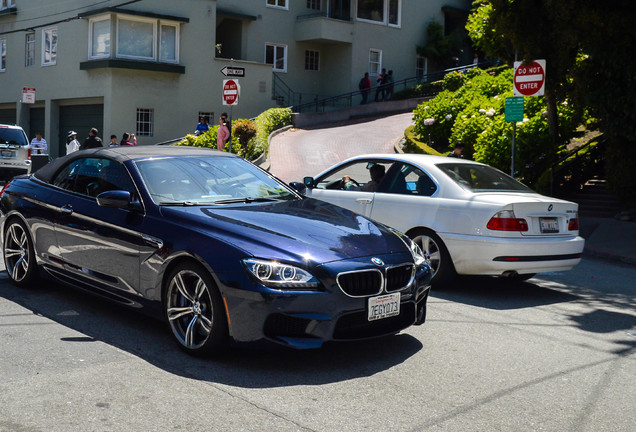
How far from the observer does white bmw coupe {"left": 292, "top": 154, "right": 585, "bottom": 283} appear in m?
7.96

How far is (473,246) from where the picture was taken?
26.3ft

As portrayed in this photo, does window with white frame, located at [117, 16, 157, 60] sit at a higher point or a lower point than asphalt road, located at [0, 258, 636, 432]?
higher

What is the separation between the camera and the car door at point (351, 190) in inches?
367

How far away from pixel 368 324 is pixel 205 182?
83.9 inches

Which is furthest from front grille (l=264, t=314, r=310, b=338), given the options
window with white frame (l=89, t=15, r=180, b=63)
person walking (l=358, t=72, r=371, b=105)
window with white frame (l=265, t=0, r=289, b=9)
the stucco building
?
person walking (l=358, t=72, r=371, b=105)

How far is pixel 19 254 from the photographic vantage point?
7680 millimetres

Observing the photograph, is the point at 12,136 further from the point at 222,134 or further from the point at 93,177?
the point at 93,177

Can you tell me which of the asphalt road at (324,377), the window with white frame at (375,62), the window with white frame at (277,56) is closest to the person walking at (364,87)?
the window with white frame at (375,62)

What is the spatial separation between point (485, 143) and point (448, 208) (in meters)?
9.93

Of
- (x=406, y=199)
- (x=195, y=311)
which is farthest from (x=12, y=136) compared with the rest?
(x=195, y=311)

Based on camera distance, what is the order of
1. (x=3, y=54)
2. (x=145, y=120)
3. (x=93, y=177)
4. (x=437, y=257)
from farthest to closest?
(x=3, y=54)
(x=145, y=120)
(x=437, y=257)
(x=93, y=177)

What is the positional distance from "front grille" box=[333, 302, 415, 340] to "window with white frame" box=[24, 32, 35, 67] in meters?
34.1

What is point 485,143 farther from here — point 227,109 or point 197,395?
point 227,109

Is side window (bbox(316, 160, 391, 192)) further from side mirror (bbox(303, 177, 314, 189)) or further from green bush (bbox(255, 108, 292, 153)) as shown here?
green bush (bbox(255, 108, 292, 153))
